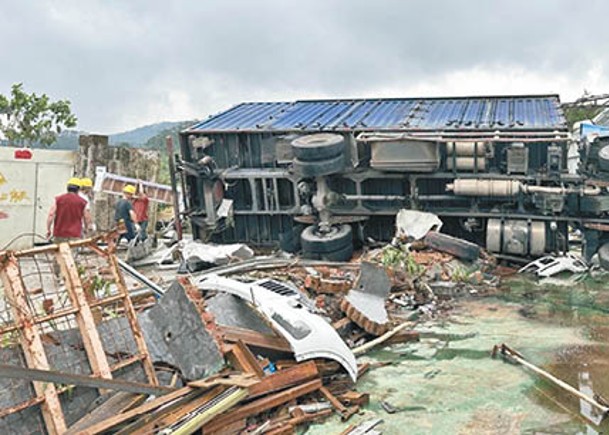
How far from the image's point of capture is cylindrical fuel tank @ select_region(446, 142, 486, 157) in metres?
10.4

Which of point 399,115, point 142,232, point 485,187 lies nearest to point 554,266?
point 485,187

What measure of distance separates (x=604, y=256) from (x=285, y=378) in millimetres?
6634

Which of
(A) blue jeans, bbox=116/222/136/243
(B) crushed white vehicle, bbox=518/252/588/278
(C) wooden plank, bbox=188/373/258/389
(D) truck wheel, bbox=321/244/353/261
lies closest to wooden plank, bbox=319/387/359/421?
(C) wooden plank, bbox=188/373/258/389

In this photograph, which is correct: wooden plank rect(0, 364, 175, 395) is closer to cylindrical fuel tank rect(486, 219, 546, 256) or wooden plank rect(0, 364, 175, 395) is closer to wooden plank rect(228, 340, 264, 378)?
wooden plank rect(228, 340, 264, 378)

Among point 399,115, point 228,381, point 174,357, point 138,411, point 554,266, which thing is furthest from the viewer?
point 399,115

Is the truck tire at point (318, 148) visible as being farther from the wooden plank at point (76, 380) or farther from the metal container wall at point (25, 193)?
the wooden plank at point (76, 380)

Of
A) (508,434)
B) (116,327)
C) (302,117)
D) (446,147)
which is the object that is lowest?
(508,434)

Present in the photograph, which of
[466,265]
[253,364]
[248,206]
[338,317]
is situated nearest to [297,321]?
[253,364]

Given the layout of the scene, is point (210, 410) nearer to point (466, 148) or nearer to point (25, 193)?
point (466, 148)

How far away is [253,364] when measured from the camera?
16.3ft

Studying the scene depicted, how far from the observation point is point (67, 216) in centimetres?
843

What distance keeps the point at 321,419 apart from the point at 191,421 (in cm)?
121

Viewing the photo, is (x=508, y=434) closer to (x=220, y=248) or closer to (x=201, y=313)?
(x=201, y=313)

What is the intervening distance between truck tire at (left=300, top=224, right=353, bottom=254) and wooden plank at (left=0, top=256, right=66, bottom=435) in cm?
645
